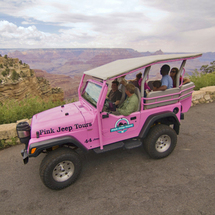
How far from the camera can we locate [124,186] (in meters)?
3.25

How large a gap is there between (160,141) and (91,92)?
81.3 inches

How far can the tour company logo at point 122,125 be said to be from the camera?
3473mm

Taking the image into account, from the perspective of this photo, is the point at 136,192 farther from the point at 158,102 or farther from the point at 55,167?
the point at 158,102

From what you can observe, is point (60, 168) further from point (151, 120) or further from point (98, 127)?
point (151, 120)

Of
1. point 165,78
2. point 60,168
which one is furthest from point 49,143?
point 165,78

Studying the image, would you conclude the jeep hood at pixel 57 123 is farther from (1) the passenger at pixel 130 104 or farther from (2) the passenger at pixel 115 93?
(2) the passenger at pixel 115 93

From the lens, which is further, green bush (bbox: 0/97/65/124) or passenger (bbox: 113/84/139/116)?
green bush (bbox: 0/97/65/124)

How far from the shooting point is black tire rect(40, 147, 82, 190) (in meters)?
3.03

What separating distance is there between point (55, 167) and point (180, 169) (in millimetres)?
2687

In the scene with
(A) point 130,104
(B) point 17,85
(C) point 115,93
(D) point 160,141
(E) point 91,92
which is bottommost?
(D) point 160,141

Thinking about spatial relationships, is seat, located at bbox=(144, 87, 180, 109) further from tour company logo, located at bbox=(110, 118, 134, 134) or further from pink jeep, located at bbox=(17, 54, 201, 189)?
tour company logo, located at bbox=(110, 118, 134, 134)

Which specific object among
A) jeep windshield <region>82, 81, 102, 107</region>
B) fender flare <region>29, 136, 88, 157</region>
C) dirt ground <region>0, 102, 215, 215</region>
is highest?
jeep windshield <region>82, 81, 102, 107</region>

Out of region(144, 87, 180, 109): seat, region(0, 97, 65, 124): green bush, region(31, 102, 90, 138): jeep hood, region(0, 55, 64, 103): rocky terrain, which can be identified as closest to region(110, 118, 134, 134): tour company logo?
region(144, 87, 180, 109): seat

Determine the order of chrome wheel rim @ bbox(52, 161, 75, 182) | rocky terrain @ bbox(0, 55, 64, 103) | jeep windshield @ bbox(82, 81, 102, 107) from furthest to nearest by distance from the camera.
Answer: rocky terrain @ bbox(0, 55, 64, 103), jeep windshield @ bbox(82, 81, 102, 107), chrome wheel rim @ bbox(52, 161, 75, 182)
